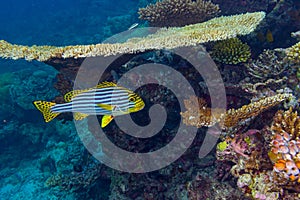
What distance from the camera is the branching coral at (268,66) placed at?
3.95 m

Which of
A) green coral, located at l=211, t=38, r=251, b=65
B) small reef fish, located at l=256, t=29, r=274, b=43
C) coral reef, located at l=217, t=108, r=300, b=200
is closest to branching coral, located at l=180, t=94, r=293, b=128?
coral reef, located at l=217, t=108, r=300, b=200

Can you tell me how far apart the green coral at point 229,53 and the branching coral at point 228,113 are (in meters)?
0.84

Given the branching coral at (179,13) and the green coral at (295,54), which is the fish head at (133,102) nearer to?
the green coral at (295,54)

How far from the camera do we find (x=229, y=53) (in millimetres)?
4129

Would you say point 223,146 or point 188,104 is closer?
point 223,146

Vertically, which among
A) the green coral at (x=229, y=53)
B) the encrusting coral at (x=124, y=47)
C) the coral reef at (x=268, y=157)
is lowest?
the coral reef at (x=268, y=157)

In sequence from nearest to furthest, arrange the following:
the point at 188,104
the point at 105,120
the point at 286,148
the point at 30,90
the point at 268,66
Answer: the point at 286,148 → the point at 105,120 → the point at 188,104 → the point at 268,66 → the point at 30,90

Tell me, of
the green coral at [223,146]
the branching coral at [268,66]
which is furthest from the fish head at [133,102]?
the branching coral at [268,66]

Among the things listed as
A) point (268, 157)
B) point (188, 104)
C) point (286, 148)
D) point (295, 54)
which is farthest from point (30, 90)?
point (286, 148)

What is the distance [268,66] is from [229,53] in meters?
0.60

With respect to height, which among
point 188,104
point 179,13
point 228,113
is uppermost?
point 179,13

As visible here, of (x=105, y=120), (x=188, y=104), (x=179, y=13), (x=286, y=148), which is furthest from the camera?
(x=179, y=13)

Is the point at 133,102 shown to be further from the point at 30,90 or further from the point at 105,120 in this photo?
the point at 30,90

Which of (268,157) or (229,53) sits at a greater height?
(229,53)
